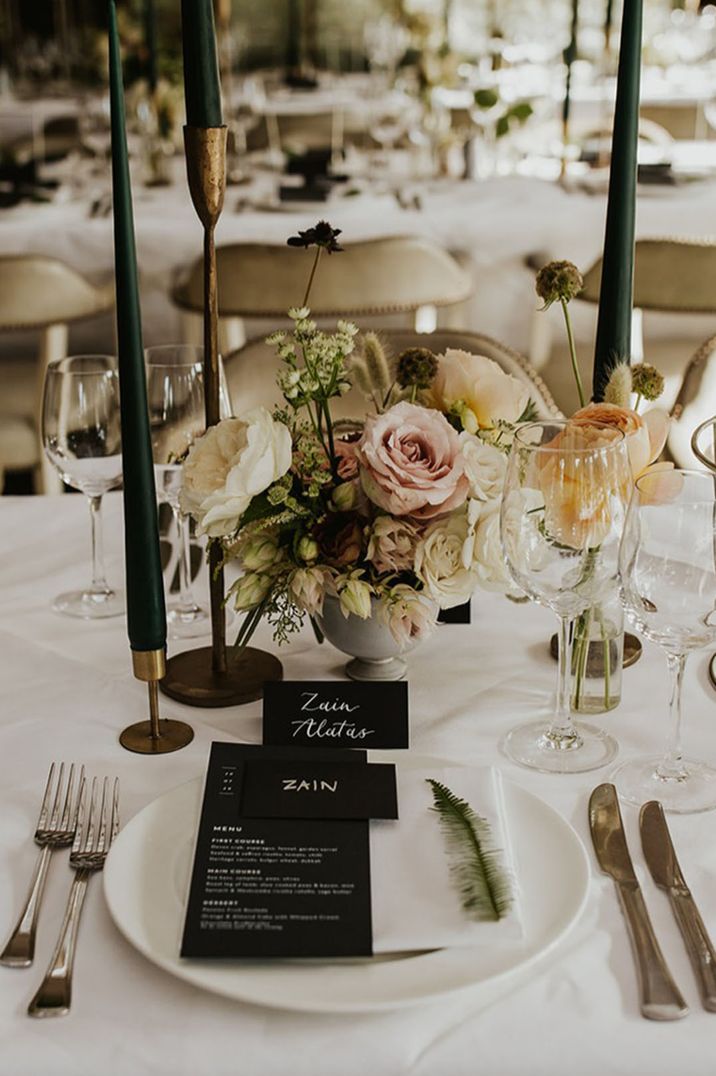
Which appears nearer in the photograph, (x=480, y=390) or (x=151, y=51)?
(x=480, y=390)

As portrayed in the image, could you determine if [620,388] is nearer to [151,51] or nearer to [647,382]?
[647,382]

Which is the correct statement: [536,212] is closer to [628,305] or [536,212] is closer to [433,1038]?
[628,305]

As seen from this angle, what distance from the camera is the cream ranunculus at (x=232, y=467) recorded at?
0.95 m

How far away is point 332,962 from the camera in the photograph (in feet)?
2.34

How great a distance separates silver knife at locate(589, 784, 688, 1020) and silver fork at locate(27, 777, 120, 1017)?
1.08 ft

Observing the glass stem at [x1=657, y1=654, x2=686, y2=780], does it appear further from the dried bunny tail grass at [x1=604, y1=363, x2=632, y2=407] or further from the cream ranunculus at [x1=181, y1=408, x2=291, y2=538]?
the cream ranunculus at [x1=181, y1=408, x2=291, y2=538]

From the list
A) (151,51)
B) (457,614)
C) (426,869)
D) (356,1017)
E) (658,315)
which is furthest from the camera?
(151,51)

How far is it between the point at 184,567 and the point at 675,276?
1.68 metres

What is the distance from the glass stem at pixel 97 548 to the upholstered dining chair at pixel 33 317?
121 cm

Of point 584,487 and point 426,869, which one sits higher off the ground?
point 584,487

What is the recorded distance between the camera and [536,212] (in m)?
3.10

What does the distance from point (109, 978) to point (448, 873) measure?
0.22 metres

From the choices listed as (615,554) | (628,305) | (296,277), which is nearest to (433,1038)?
(615,554)

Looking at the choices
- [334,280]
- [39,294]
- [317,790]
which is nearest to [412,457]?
[317,790]
